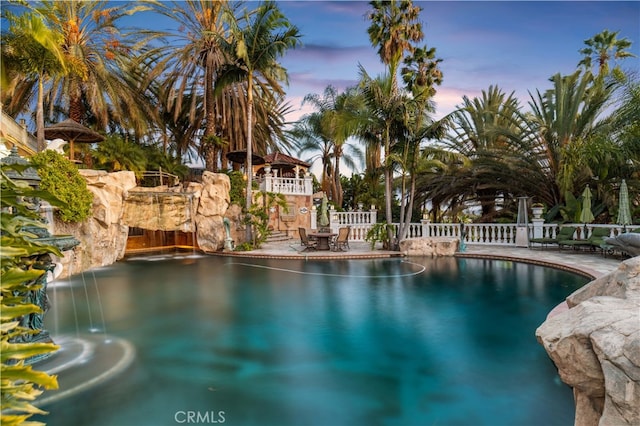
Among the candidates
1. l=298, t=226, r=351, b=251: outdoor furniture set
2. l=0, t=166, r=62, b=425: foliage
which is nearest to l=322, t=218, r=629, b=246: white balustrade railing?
l=298, t=226, r=351, b=251: outdoor furniture set

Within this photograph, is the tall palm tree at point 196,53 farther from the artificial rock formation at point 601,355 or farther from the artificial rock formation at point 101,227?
the artificial rock formation at point 601,355

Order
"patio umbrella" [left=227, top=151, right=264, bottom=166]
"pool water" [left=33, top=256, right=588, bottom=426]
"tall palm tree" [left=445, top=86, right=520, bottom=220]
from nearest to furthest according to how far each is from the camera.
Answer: "pool water" [left=33, top=256, right=588, bottom=426] → "tall palm tree" [left=445, top=86, right=520, bottom=220] → "patio umbrella" [left=227, top=151, right=264, bottom=166]

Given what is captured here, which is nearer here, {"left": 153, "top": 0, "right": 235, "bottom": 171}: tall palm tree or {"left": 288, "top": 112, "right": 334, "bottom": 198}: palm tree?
{"left": 153, "top": 0, "right": 235, "bottom": 171}: tall palm tree

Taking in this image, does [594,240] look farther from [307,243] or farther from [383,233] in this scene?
[307,243]

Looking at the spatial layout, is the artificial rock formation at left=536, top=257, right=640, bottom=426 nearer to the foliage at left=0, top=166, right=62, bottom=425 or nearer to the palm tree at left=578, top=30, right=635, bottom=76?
the foliage at left=0, top=166, right=62, bottom=425

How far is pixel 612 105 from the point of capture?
1448cm

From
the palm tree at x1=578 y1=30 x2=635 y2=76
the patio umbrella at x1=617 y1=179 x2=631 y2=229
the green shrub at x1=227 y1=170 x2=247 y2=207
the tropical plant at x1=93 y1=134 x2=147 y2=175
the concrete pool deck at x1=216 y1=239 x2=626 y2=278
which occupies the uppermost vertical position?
the palm tree at x1=578 y1=30 x2=635 y2=76

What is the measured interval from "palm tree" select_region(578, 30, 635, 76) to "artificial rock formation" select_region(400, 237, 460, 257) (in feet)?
61.1

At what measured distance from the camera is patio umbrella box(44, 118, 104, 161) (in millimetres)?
14797

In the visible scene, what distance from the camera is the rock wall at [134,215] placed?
37.6 ft

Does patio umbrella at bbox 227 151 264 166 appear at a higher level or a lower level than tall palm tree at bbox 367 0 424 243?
lower

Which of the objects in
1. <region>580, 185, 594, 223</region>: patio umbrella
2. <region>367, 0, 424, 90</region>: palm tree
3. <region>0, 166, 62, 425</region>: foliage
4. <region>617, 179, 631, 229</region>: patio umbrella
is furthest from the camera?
<region>367, 0, 424, 90</region>: palm tree

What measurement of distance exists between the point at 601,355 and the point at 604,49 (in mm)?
29912

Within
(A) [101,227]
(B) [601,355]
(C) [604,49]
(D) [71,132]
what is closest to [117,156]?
(D) [71,132]
